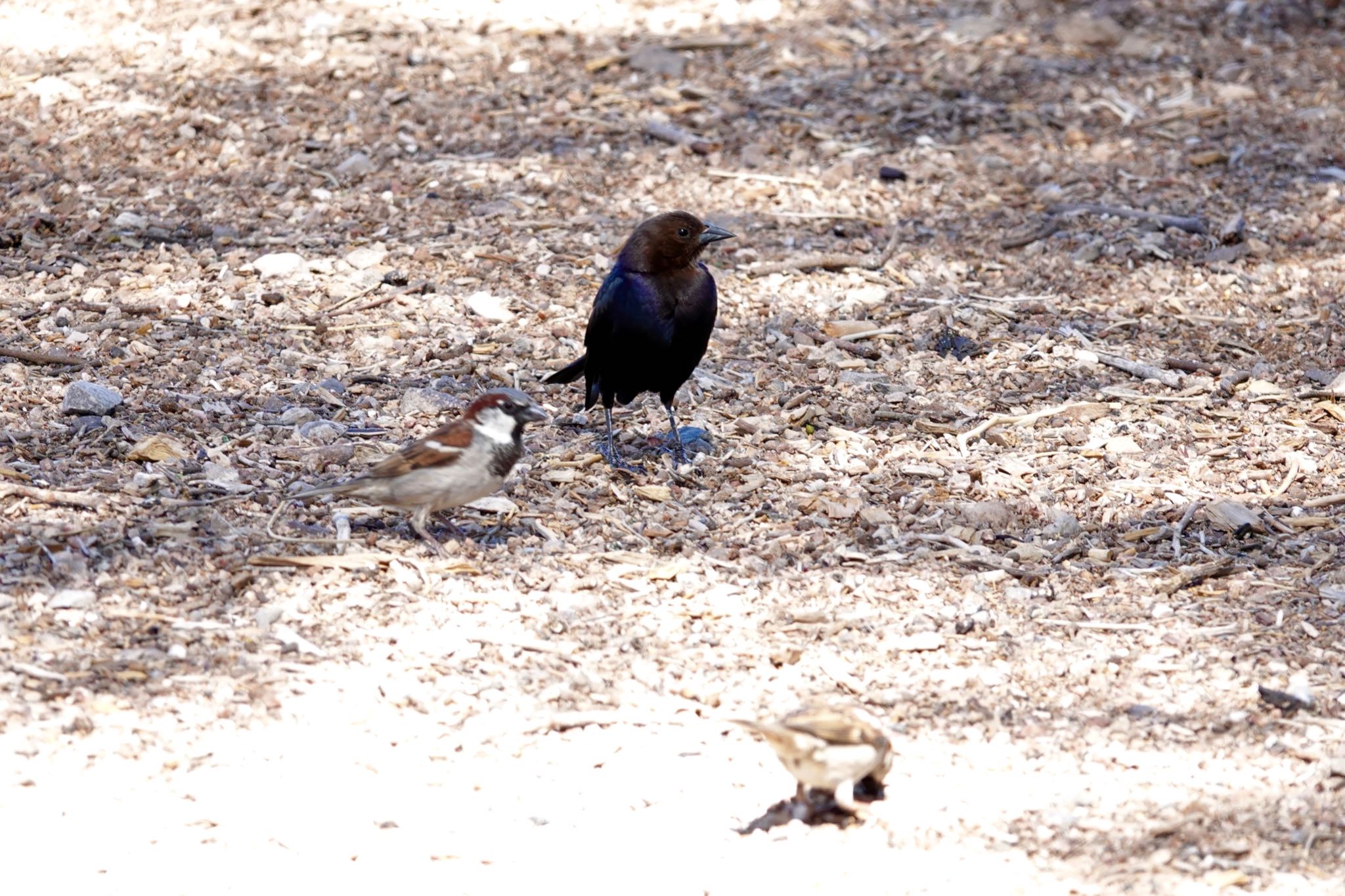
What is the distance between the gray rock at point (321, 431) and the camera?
5.88 m

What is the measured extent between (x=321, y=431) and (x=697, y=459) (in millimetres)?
1419

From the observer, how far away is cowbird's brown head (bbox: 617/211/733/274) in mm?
6059

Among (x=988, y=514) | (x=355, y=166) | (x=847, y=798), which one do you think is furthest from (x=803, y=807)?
(x=355, y=166)

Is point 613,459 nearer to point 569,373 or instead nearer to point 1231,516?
point 569,373

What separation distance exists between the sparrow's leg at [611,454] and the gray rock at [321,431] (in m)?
1.00

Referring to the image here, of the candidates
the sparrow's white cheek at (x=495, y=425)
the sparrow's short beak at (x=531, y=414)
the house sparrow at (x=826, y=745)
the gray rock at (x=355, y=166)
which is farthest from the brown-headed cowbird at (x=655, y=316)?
the gray rock at (x=355, y=166)

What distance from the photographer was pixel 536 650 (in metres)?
4.72

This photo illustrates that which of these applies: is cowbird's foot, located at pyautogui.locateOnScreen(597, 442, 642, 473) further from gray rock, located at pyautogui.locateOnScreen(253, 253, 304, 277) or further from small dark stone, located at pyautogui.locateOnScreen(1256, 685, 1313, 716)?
small dark stone, located at pyautogui.locateOnScreen(1256, 685, 1313, 716)

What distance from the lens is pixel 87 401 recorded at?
5.87m

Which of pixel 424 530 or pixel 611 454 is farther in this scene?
pixel 611 454

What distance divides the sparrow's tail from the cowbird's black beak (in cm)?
64

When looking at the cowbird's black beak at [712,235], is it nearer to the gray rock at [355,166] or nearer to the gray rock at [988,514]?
the gray rock at [988,514]

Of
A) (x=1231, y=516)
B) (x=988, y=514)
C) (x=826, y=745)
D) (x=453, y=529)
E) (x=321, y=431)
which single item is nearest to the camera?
(x=826, y=745)

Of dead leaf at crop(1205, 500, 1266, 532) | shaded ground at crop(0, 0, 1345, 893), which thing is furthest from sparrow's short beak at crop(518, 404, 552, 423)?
dead leaf at crop(1205, 500, 1266, 532)
